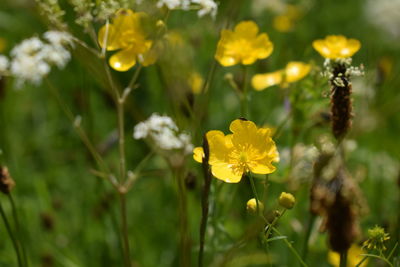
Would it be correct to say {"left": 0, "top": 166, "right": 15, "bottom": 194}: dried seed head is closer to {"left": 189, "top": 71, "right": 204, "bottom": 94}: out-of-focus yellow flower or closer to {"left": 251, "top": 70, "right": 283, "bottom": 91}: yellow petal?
{"left": 189, "top": 71, "right": 204, "bottom": 94}: out-of-focus yellow flower

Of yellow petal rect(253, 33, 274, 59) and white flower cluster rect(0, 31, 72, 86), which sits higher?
white flower cluster rect(0, 31, 72, 86)

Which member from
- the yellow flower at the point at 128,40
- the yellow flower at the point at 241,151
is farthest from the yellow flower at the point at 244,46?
the yellow flower at the point at 241,151

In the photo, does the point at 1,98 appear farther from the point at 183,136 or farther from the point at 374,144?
the point at 374,144

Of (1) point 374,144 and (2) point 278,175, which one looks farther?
(1) point 374,144

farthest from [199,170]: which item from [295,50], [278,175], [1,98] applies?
[295,50]

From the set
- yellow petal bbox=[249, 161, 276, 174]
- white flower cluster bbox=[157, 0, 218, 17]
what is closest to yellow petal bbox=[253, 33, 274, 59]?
white flower cluster bbox=[157, 0, 218, 17]

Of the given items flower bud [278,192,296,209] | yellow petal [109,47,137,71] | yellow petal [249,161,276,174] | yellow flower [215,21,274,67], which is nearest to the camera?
flower bud [278,192,296,209]
